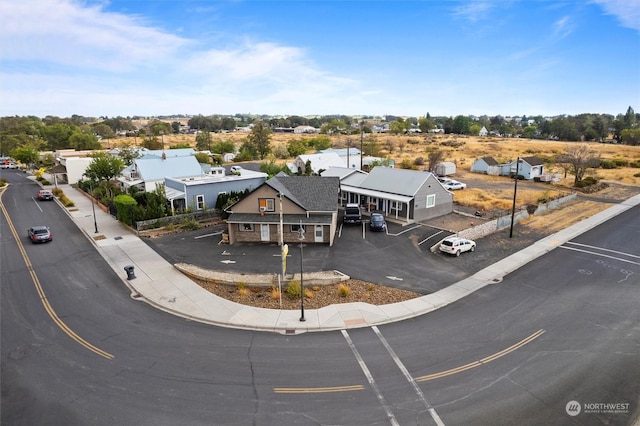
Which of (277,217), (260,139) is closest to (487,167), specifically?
(277,217)

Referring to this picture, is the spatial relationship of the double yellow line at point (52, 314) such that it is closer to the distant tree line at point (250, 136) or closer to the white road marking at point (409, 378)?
the white road marking at point (409, 378)

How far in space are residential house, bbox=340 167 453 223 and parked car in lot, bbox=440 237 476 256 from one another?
8611mm

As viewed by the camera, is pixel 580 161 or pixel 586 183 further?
pixel 580 161

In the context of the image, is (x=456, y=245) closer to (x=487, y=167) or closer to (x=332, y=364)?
(x=332, y=364)

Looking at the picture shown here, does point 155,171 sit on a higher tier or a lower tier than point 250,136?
lower

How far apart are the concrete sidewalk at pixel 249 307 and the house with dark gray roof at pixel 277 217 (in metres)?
7.21

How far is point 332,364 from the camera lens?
15.4 m

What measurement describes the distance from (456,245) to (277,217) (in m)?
14.7

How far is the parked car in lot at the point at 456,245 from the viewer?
29078 mm

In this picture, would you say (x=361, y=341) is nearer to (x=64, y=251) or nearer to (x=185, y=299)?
(x=185, y=299)

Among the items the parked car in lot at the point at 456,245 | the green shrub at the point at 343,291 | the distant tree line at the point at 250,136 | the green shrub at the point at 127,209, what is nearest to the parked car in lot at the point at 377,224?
the parked car in lot at the point at 456,245

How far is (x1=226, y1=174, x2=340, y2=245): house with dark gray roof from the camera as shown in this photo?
31641 mm

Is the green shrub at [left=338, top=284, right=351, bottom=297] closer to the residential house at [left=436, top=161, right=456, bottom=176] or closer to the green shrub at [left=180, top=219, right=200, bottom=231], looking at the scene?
the green shrub at [left=180, top=219, right=200, bottom=231]

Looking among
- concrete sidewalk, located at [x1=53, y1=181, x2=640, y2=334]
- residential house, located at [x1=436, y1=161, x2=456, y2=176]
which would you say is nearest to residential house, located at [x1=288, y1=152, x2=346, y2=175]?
residential house, located at [x1=436, y1=161, x2=456, y2=176]
